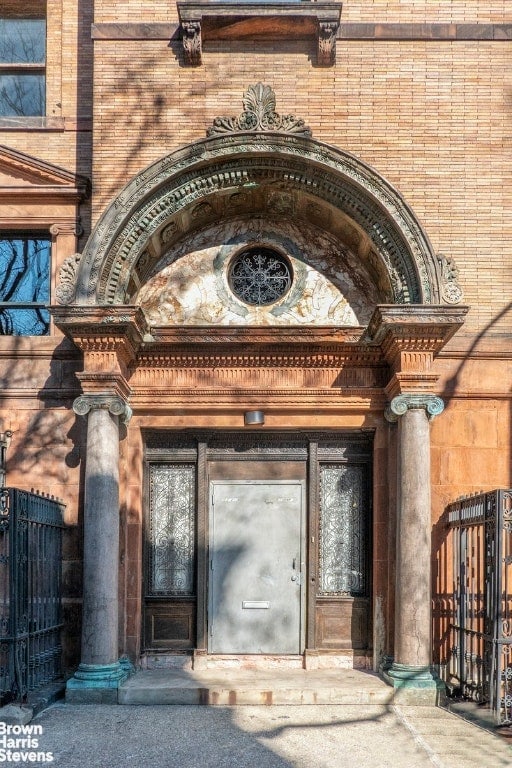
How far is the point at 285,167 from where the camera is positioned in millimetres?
9945

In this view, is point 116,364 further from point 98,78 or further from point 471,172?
point 471,172

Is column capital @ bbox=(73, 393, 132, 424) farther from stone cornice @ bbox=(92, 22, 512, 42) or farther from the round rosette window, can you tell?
stone cornice @ bbox=(92, 22, 512, 42)

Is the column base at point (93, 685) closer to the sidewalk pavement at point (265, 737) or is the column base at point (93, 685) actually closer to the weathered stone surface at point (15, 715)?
the sidewalk pavement at point (265, 737)

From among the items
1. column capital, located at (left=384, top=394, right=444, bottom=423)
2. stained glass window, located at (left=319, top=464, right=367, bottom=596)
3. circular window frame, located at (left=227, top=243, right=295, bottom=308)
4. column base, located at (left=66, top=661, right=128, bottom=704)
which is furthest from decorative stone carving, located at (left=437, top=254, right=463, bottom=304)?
column base, located at (left=66, top=661, right=128, bottom=704)

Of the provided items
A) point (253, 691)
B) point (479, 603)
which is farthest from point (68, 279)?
point (479, 603)

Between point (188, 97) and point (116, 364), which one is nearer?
point (116, 364)

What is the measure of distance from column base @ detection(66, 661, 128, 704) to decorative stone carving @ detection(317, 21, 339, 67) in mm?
7257

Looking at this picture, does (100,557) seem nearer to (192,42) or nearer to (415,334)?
(415,334)

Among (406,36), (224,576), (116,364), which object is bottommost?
(224,576)

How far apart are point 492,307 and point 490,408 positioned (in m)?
1.18

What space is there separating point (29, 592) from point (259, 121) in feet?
18.5

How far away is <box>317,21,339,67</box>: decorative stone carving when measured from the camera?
10.0m

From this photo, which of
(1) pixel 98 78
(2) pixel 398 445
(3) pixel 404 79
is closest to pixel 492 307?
(2) pixel 398 445

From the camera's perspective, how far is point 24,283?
10.8 metres
